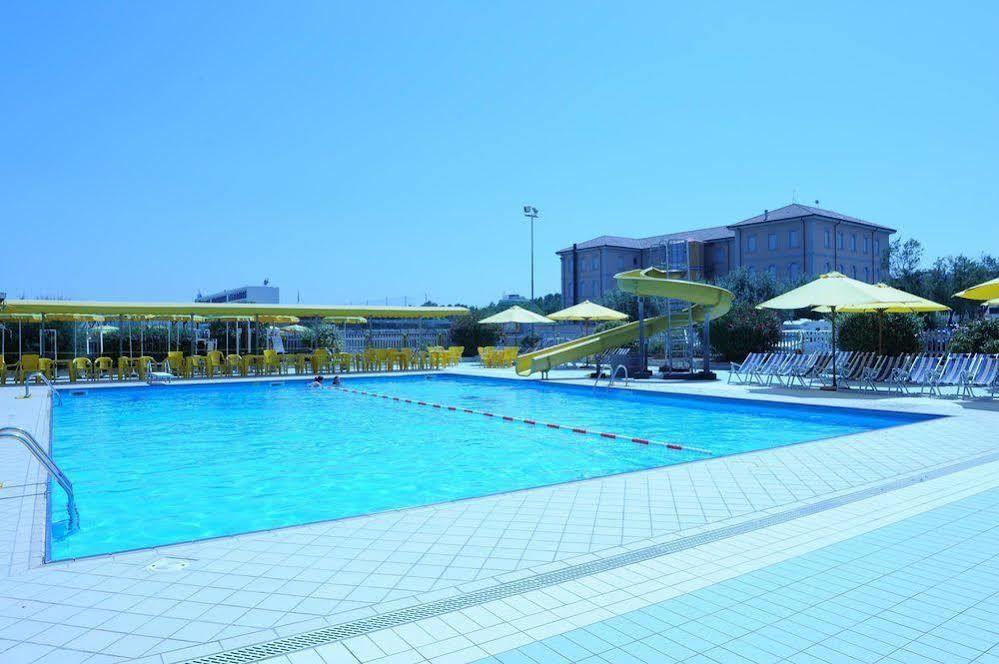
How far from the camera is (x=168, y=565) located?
12.5 ft

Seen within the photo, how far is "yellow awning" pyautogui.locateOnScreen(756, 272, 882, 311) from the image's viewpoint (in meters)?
12.6

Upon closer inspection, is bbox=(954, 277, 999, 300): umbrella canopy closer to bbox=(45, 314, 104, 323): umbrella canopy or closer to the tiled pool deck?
the tiled pool deck

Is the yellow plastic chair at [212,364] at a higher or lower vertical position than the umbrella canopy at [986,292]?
lower

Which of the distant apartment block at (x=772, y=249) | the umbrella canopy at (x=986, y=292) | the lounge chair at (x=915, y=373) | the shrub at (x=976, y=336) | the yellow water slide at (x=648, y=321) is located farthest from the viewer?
A: the distant apartment block at (x=772, y=249)

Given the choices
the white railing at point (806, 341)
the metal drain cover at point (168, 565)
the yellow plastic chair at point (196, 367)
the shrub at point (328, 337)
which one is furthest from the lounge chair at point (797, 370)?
the shrub at point (328, 337)

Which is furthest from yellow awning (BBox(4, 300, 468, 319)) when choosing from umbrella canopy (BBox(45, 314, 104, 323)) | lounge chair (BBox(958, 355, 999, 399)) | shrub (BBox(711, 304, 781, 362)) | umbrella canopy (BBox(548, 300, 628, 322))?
lounge chair (BBox(958, 355, 999, 399))

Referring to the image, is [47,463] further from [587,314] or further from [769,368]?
[587,314]

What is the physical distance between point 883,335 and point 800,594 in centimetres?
1502

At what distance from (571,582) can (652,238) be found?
52.4 meters

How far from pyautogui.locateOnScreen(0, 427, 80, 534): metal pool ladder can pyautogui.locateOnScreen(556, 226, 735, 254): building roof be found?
47.1 m

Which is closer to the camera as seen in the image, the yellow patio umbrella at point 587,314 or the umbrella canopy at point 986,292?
the umbrella canopy at point 986,292

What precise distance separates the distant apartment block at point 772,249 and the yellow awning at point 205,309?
19924mm

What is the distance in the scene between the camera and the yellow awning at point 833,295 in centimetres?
1258

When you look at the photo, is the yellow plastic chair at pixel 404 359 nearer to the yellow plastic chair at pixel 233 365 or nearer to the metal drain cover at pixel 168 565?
the yellow plastic chair at pixel 233 365
